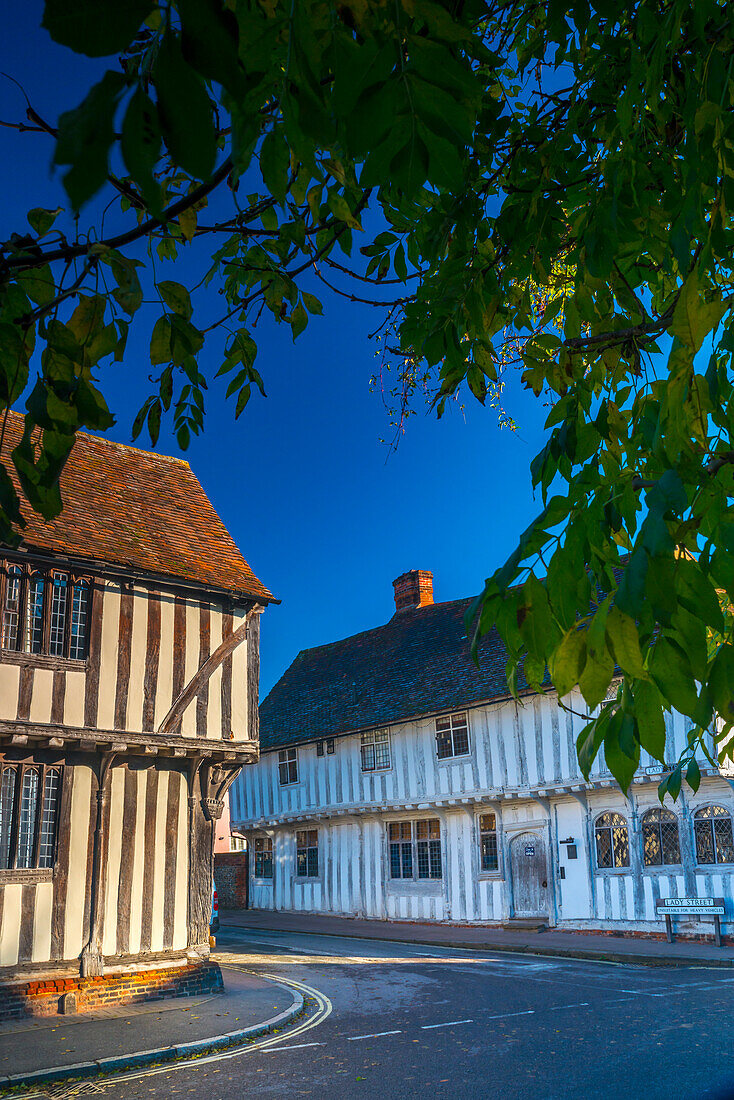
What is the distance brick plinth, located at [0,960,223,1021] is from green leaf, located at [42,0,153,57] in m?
11.4

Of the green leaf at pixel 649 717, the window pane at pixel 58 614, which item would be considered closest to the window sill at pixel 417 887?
the window pane at pixel 58 614

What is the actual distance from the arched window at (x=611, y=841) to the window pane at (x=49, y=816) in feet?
43.5

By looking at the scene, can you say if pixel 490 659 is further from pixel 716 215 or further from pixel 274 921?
pixel 716 215

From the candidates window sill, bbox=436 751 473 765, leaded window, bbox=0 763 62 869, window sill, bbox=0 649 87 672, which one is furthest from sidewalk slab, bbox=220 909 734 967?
window sill, bbox=0 649 87 672

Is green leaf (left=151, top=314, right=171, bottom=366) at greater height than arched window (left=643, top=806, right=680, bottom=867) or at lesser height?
greater

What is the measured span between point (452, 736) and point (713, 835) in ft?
23.7

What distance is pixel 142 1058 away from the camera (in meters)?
8.48

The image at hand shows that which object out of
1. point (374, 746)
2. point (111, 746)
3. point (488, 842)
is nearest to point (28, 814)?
point (111, 746)

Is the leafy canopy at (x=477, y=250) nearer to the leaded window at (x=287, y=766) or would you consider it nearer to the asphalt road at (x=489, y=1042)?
the asphalt road at (x=489, y=1042)

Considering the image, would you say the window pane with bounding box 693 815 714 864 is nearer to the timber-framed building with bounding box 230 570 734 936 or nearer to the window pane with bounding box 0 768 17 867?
the timber-framed building with bounding box 230 570 734 936

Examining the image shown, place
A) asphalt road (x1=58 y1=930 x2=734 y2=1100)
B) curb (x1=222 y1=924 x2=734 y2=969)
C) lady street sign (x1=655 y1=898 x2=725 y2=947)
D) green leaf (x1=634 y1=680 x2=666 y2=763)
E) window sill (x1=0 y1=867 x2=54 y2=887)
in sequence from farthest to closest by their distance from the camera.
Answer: lady street sign (x1=655 y1=898 x2=725 y2=947) < curb (x1=222 y1=924 x2=734 y2=969) < window sill (x1=0 y1=867 x2=54 y2=887) < asphalt road (x1=58 y1=930 x2=734 y2=1100) < green leaf (x1=634 y1=680 x2=666 y2=763)

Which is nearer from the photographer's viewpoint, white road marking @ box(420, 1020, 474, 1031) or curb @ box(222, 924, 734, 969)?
white road marking @ box(420, 1020, 474, 1031)

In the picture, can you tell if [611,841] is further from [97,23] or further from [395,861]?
[97,23]

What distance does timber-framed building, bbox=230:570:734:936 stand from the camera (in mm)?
18953
